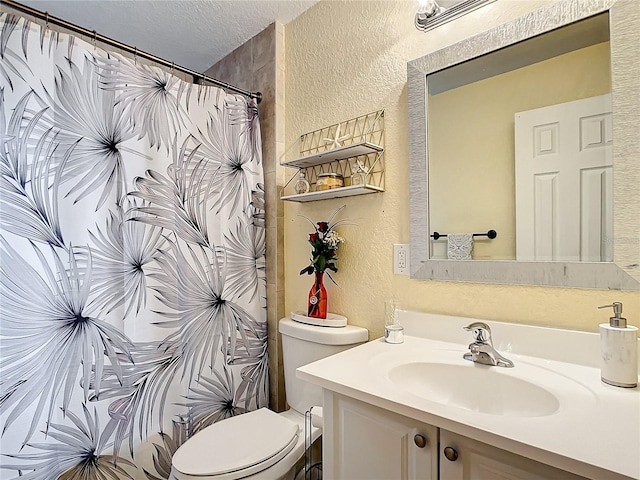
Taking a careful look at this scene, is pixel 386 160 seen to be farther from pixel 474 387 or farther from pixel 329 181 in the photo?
pixel 474 387

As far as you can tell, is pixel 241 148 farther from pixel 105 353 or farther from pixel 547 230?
pixel 547 230

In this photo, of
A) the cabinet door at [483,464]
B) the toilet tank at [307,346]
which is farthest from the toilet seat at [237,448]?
the cabinet door at [483,464]

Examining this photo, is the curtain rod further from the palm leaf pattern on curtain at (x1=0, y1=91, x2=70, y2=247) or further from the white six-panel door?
the white six-panel door

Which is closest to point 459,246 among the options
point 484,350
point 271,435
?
point 484,350

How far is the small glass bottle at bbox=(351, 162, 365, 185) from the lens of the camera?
1.36 meters

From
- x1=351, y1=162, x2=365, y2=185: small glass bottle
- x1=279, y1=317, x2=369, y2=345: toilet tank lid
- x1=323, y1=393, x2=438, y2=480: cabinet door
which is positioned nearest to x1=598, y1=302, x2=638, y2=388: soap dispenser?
x1=323, y1=393, x2=438, y2=480: cabinet door

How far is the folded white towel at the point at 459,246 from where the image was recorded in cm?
113

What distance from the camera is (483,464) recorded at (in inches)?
25.9

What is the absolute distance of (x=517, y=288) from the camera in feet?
3.39

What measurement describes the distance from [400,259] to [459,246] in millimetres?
225

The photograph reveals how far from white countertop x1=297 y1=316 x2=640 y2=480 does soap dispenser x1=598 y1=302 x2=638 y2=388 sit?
23mm

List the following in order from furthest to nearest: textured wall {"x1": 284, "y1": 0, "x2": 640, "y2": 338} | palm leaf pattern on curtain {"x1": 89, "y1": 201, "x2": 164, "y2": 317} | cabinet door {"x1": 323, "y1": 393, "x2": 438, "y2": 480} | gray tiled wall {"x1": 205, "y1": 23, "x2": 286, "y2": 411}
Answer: gray tiled wall {"x1": 205, "y1": 23, "x2": 286, "y2": 411}, palm leaf pattern on curtain {"x1": 89, "y1": 201, "x2": 164, "y2": 317}, textured wall {"x1": 284, "y1": 0, "x2": 640, "y2": 338}, cabinet door {"x1": 323, "y1": 393, "x2": 438, "y2": 480}

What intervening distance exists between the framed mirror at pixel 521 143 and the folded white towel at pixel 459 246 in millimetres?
20

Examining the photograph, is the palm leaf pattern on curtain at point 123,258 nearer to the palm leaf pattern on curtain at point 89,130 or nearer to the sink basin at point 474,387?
the palm leaf pattern on curtain at point 89,130
